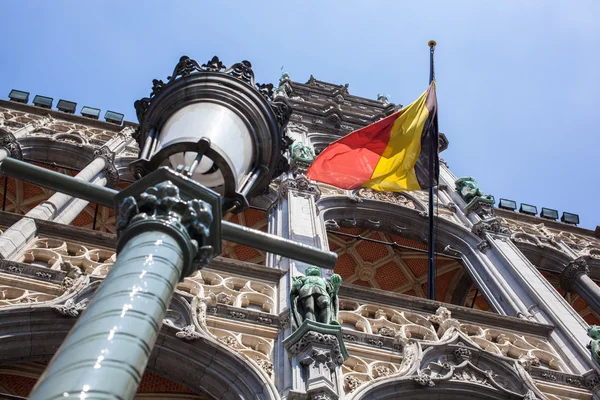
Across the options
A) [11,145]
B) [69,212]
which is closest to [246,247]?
[11,145]

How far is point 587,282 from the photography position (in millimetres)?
15344

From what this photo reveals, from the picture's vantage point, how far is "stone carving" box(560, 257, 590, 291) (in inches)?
624

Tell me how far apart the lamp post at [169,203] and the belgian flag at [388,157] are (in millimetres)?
5679

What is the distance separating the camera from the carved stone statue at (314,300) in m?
7.93

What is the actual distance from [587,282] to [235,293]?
30.9ft

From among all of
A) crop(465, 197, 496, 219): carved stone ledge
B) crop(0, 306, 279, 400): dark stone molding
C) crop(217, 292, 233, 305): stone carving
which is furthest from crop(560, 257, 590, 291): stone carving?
crop(0, 306, 279, 400): dark stone molding

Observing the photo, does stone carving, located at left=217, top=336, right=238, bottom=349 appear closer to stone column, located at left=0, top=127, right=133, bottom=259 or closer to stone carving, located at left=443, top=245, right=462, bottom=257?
stone column, located at left=0, top=127, right=133, bottom=259

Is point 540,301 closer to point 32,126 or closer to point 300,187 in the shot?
point 300,187

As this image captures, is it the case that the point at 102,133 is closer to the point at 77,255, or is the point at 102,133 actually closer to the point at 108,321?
the point at 77,255

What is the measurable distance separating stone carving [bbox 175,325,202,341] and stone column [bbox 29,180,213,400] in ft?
10.9

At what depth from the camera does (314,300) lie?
8.17m

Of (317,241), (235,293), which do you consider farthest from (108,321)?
(317,241)

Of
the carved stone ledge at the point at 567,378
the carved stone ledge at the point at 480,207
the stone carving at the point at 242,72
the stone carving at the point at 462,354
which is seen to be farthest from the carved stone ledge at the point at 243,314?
the carved stone ledge at the point at 480,207

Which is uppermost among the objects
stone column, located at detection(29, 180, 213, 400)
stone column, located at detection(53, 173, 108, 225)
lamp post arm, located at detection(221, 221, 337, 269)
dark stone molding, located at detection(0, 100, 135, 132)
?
dark stone molding, located at detection(0, 100, 135, 132)
